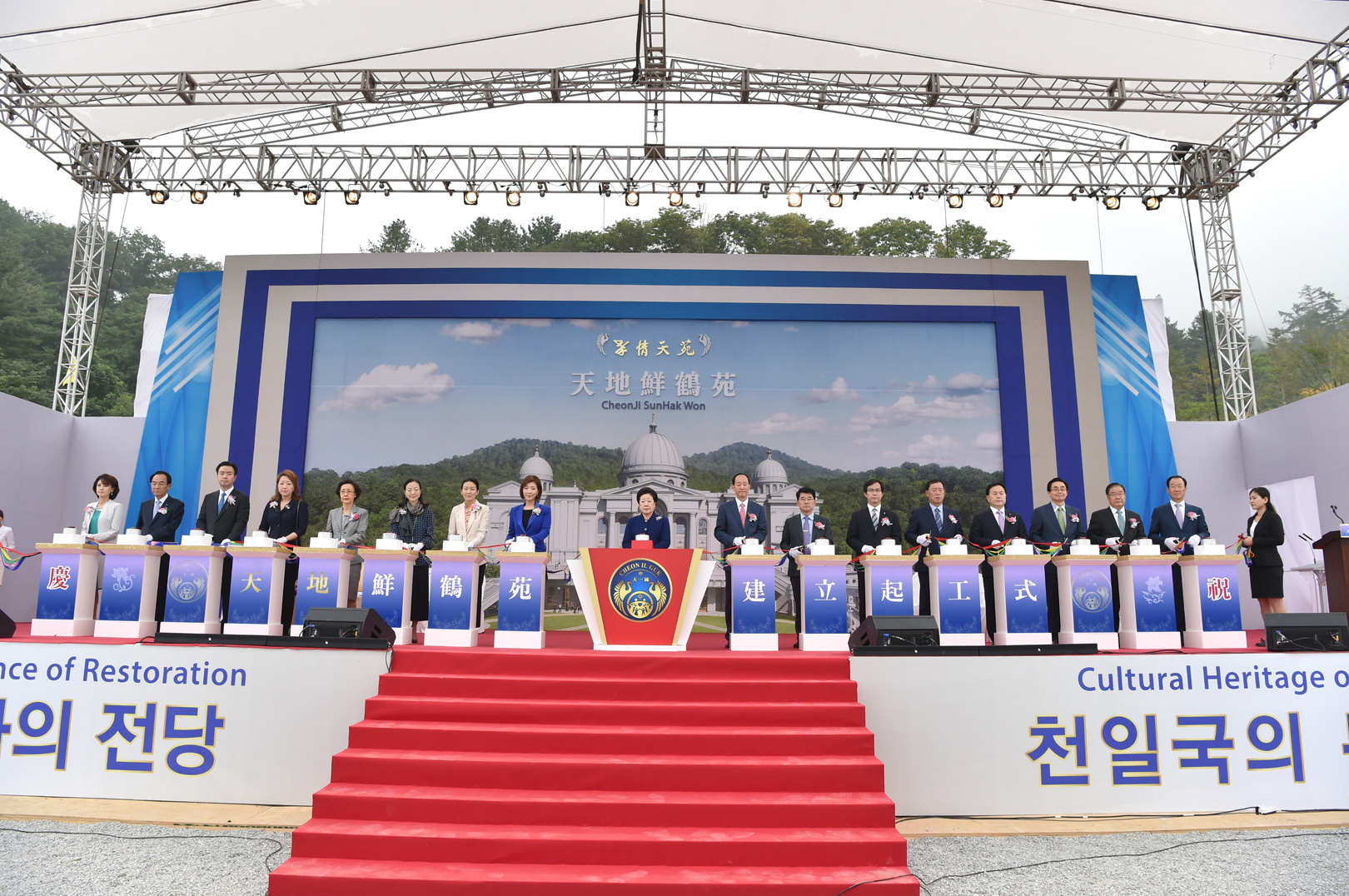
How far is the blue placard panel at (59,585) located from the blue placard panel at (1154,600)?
7.18 metres

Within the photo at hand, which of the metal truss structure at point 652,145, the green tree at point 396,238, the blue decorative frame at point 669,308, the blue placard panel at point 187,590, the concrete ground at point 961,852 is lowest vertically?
the concrete ground at point 961,852

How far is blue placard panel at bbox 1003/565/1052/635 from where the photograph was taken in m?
5.45

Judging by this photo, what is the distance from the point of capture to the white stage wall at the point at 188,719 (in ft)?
14.3

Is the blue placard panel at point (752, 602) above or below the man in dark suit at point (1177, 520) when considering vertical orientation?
below

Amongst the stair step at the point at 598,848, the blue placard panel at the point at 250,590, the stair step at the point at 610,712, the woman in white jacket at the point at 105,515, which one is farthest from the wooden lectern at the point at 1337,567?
the woman in white jacket at the point at 105,515

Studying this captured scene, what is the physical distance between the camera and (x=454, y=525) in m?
6.13

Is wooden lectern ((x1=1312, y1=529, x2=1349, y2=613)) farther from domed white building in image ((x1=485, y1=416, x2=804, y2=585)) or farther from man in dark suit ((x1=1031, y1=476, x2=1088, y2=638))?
domed white building in image ((x1=485, y1=416, x2=804, y2=585))

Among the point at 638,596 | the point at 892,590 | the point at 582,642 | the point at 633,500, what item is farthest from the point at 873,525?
the point at 633,500

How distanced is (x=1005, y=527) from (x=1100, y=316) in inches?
197

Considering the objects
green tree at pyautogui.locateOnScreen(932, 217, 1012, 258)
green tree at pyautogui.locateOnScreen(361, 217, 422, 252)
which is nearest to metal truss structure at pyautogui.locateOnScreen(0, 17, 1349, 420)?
green tree at pyautogui.locateOnScreen(932, 217, 1012, 258)

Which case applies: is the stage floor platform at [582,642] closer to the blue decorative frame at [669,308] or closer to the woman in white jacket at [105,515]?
the woman in white jacket at [105,515]

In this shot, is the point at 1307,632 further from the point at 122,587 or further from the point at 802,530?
the point at 122,587

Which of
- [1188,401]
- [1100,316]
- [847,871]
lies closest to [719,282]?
[1100,316]

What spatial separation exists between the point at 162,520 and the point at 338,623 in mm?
2352
